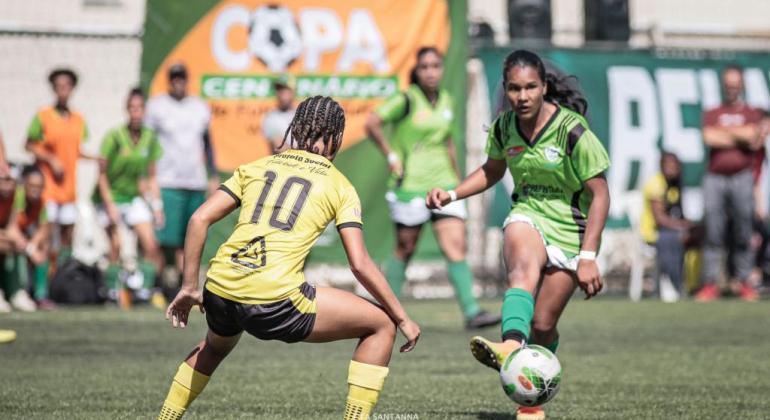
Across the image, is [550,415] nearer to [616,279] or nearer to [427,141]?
[427,141]

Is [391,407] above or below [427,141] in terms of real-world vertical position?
below

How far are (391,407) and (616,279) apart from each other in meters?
10.7

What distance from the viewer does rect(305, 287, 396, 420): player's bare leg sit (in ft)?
16.8

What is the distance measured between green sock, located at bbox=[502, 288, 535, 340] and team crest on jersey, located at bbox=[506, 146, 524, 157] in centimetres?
69

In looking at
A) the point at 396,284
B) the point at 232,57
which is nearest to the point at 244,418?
the point at 396,284

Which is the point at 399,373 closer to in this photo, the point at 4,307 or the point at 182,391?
the point at 182,391

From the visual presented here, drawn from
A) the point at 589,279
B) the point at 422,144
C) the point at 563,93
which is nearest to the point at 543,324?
the point at 589,279

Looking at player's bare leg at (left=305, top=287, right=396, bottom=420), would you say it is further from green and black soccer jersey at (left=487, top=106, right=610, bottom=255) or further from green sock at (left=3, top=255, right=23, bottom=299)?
green sock at (left=3, top=255, right=23, bottom=299)

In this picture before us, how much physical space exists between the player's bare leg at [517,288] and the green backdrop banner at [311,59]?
8.93m

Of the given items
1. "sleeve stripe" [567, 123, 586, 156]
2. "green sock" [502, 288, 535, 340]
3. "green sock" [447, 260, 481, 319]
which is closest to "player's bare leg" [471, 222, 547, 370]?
"green sock" [502, 288, 535, 340]

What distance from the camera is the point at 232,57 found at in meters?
15.6

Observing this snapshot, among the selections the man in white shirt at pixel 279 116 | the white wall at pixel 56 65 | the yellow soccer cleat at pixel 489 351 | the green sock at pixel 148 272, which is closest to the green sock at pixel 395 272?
the man in white shirt at pixel 279 116

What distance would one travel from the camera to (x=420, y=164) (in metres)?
11.5

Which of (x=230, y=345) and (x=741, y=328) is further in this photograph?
(x=741, y=328)
